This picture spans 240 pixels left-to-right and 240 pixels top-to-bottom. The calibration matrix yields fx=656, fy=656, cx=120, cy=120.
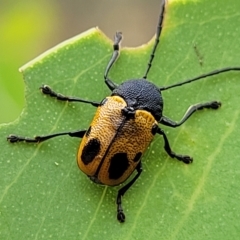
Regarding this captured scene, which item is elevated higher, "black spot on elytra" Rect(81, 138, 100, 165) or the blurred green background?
"black spot on elytra" Rect(81, 138, 100, 165)

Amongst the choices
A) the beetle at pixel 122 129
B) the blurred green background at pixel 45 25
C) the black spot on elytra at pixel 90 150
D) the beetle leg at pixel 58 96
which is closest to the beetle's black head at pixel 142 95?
the beetle at pixel 122 129

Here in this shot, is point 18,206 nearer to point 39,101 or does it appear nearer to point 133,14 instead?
point 39,101

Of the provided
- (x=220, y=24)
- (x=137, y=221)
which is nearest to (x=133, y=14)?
(x=220, y=24)

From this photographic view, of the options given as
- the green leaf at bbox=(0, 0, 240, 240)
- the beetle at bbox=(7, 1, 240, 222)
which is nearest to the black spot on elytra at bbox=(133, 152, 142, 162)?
the beetle at bbox=(7, 1, 240, 222)

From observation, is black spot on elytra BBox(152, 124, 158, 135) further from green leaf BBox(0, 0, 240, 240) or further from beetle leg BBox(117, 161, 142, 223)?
beetle leg BBox(117, 161, 142, 223)

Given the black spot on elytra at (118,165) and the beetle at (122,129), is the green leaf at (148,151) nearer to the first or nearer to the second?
the beetle at (122,129)

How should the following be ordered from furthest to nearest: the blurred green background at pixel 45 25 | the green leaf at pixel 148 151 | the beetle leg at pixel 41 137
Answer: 1. the blurred green background at pixel 45 25
2. the beetle leg at pixel 41 137
3. the green leaf at pixel 148 151

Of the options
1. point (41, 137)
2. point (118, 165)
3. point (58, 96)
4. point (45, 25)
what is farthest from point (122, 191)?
point (45, 25)
